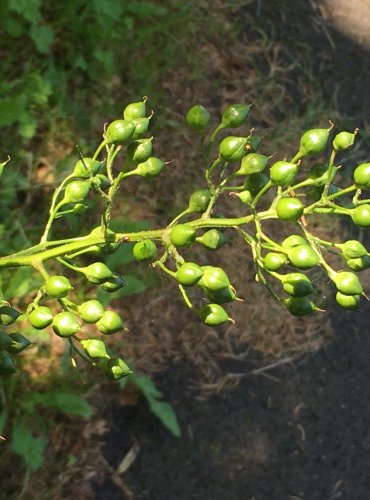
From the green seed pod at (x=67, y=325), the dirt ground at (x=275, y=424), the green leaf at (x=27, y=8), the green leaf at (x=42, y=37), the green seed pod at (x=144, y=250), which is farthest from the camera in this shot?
the dirt ground at (x=275, y=424)

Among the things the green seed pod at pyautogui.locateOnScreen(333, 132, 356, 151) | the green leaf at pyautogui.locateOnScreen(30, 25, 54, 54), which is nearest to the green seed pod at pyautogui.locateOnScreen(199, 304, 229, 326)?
the green seed pod at pyautogui.locateOnScreen(333, 132, 356, 151)

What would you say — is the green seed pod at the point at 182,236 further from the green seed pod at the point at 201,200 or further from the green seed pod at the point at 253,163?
the green seed pod at the point at 253,163

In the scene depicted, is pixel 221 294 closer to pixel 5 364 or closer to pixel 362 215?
pixel 362 215

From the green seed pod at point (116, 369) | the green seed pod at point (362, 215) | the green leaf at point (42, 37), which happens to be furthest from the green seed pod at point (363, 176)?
the green leaf at point (42, 37)

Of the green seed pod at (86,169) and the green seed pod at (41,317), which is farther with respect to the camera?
the green seed pod at (86,169)

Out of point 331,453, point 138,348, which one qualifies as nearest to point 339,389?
point 331,453

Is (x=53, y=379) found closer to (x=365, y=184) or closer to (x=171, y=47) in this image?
(x=171, y=47)

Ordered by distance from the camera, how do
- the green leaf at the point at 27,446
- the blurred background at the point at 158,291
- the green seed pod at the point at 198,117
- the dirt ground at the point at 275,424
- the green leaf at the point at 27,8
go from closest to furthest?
the green seed pod at the point at 198,117, the green leaf at the point at 27,446, the green leaf at the point at 27,8, the blurred background at the point at 158,291, the dirt ground at the point at 275,424
